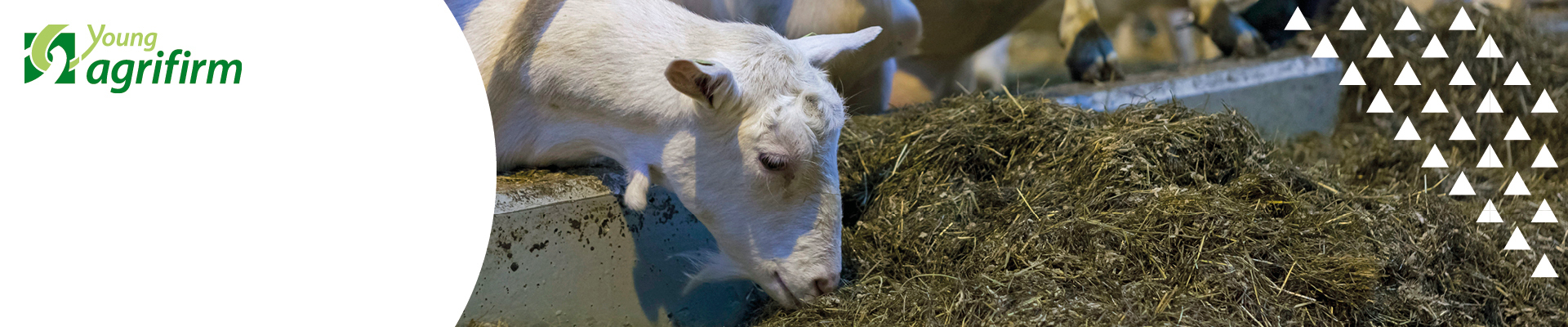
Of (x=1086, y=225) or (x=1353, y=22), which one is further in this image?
(x=1353, y=22)

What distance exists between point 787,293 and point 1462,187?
3320 millimetres

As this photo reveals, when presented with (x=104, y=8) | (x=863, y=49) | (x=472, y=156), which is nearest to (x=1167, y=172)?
(x=863, y=49)

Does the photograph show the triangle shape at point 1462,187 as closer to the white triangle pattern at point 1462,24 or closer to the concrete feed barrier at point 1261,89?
the concrete feed barrier at point 1261,89

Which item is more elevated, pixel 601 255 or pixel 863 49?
pixel 863 49

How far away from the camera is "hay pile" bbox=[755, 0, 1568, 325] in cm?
230

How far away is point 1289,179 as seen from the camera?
2.88 metres

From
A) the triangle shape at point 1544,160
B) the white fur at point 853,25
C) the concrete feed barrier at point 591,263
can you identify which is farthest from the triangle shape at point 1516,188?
the concrete feed barrier at point 591,263

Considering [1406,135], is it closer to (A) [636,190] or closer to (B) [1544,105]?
(B) [1544,105]

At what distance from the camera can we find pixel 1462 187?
13.5 ft

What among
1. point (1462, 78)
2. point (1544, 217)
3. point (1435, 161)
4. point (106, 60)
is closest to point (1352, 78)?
point (1462, 78)

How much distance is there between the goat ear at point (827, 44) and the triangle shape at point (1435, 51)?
157 inches

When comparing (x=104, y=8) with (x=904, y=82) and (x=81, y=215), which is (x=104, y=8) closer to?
(x=81, y=215)

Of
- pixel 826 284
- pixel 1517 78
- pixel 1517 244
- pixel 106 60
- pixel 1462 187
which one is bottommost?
pixel 826 284

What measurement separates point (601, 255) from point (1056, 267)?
45.1 inches
